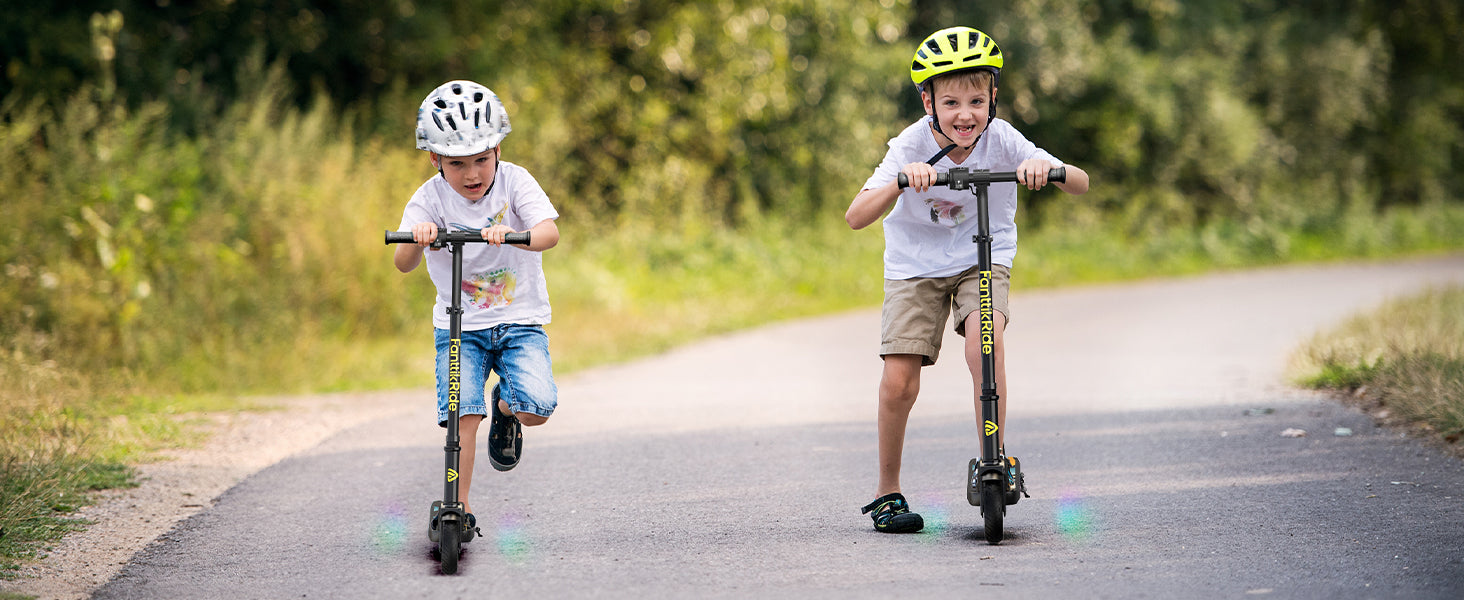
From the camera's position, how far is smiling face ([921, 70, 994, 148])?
5238mm

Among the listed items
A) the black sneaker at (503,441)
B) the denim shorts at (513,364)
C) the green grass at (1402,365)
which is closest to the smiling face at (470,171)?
the denim shorts at (513,364)

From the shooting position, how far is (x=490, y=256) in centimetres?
538

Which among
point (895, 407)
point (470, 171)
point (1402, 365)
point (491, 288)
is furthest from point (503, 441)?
point (1402, 365)

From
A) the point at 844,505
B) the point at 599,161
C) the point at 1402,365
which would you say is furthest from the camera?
the point at 599,161

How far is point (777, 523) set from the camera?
5555mm

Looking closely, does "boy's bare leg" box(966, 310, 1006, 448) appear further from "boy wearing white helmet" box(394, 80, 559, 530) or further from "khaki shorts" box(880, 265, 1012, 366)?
"boy wearing white helmet" box(394, 80, 559, 530)

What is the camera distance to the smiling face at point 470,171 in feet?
17.2

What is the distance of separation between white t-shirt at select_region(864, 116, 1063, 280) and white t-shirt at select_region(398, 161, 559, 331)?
1263 millimetres

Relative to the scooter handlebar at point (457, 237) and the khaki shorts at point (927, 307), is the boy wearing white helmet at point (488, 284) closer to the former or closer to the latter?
the scooter handlebar at point (457, 237)

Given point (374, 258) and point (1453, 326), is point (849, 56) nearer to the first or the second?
point (374, 258)

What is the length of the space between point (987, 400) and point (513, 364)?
167 centimetres

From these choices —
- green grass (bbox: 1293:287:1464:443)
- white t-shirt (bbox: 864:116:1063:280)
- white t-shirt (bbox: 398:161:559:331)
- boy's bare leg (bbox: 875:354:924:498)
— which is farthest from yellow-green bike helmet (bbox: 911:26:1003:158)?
green grass (bbox: 1293:287:1464:443)

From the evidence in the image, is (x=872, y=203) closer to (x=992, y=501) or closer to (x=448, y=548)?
(x=992, y=501)

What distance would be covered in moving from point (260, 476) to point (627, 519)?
2.18 m
